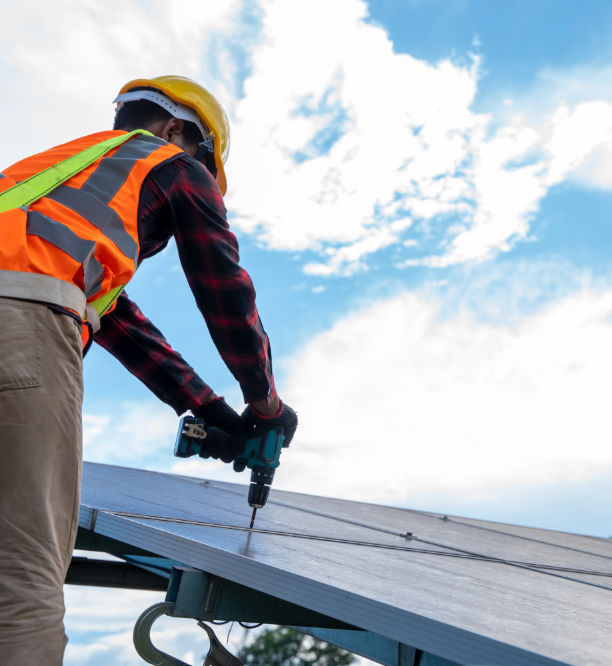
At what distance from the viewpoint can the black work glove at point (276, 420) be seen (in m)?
2.38

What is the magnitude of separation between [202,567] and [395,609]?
62 centimetres

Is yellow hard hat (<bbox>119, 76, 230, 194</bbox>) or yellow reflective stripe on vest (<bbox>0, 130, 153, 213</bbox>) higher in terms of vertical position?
yellow hard hat (<bbox>119, 76, 230, 194</bbox>)

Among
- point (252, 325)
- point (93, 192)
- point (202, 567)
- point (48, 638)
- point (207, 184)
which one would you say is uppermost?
point (207, 184)

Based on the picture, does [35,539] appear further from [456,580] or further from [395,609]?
[456,580]

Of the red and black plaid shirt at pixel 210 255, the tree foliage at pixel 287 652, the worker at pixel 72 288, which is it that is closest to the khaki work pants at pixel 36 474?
the worker at pixel 72 288

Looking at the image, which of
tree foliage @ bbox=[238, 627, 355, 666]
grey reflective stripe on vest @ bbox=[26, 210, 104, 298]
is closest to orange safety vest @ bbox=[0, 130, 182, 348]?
grey reflective stripe on vest @ bbox=[26, 210, 104, 298]

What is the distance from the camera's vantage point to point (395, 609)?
1.23 metres

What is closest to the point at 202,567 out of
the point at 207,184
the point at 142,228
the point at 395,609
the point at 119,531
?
the point at 119,531

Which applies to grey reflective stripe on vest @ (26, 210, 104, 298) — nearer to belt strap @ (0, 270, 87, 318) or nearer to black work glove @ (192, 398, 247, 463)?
belt strap @ (0, 270, 87, 318)

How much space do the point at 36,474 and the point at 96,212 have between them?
65 centimetres

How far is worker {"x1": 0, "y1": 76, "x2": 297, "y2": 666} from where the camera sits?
133 cm

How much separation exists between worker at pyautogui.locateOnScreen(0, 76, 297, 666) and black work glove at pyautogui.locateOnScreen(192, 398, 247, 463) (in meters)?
0.21

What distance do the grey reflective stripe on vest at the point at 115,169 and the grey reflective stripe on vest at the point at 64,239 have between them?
0.55 ft

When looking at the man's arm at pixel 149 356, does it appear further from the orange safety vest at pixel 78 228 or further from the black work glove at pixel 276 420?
the orange safety vest at pixel 78 228
